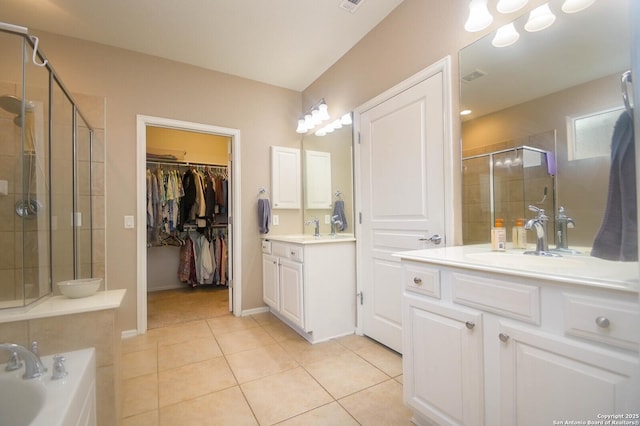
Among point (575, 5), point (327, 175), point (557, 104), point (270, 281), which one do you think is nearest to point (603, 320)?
point (557, 104)

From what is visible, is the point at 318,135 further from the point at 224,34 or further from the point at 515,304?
the point at 515,304

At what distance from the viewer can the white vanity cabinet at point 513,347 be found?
0.77 meters

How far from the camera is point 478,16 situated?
1.49 meters

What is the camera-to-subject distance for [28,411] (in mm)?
969

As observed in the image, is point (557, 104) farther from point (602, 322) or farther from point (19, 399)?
point (19, 399)

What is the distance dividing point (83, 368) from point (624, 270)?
195cm

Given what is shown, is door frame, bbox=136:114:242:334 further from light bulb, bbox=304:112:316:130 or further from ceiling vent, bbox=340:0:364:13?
ceiling vent, bbox=340:0:364:13

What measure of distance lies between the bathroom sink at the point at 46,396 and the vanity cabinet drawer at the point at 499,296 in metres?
1.41

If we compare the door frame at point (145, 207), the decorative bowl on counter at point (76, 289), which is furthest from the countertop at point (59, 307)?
the door frame at point (145, 207)

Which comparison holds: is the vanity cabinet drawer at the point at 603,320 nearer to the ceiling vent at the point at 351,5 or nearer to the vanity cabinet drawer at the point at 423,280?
the vanity cabinet drawer at the point at 423,280

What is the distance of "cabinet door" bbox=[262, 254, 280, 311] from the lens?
2.79 meters

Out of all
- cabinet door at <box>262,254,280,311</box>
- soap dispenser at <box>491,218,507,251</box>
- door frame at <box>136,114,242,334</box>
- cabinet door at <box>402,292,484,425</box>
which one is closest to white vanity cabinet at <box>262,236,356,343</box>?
cabinet door at <box>262,254,280,311</box>

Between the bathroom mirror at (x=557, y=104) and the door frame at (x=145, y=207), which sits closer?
the bathroom mirror at (x=557, y=104)

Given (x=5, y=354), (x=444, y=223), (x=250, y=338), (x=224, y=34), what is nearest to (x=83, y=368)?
(x=5, y=354)
